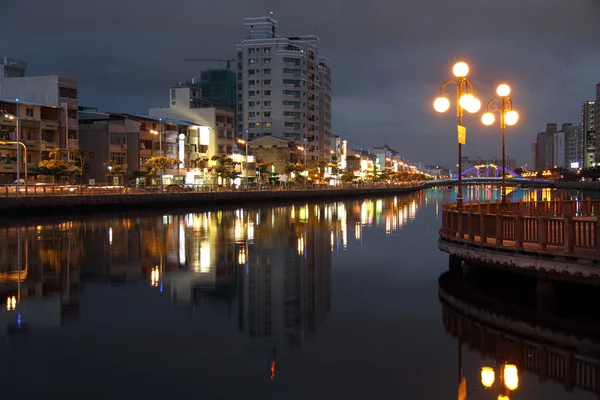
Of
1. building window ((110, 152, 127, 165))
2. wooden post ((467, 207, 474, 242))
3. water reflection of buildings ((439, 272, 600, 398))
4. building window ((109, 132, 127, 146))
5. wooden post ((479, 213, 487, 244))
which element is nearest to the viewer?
water reflection of buildings ((439, 272, 600, 398))

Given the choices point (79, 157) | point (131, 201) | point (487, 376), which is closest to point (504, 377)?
point (487, 376)

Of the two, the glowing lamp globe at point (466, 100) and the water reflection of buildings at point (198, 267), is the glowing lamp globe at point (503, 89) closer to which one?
the glowing lamp globe at point (466, 100)

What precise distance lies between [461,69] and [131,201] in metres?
55.7

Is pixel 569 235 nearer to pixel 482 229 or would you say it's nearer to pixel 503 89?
pixel 482 229

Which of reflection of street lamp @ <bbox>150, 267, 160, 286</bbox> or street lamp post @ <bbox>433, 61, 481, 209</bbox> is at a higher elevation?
street lamp post @ <bbox>433, 61, 481, 209</bbox>

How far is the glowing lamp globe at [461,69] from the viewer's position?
25.2m

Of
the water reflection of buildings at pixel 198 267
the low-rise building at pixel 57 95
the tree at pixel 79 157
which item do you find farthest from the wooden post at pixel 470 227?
the low-rise building at pixel 57 95

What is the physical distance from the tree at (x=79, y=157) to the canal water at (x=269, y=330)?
52.6m

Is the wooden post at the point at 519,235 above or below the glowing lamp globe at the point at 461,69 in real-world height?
below

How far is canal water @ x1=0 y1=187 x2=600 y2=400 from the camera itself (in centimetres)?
1294

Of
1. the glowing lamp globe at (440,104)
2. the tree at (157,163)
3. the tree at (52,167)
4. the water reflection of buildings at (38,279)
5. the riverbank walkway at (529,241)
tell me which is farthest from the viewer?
the tree at (157,163)

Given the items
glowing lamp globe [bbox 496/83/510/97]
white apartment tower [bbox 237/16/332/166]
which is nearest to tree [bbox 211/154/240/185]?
white apartment tower [bbox 237/16/332/166]

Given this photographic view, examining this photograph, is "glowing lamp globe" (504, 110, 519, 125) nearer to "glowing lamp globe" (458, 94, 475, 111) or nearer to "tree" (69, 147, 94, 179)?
"glowing lamp globe" (458, 94, 475, 111)

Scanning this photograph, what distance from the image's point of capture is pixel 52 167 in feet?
253
